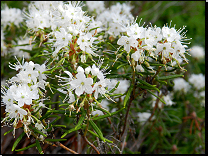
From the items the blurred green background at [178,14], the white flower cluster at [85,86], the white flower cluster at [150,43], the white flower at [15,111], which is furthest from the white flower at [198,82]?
the white flower at [15,111]

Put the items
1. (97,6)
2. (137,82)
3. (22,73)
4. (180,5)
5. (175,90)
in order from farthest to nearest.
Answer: (180,5), (175,90), (97,6), (137,82), (22,73)

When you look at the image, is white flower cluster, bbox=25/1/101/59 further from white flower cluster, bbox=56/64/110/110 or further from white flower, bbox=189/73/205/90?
white flower, bbox=189/73/205/90

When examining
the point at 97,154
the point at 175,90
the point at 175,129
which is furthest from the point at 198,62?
the point at 97,154

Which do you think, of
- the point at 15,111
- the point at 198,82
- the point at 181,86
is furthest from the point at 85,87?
the point at 198,82

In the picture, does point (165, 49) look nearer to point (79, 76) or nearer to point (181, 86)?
point (79, 76)

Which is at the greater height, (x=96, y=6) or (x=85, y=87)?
(x=96, y=6)

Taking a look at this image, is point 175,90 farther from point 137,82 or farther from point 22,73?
point 22,73
